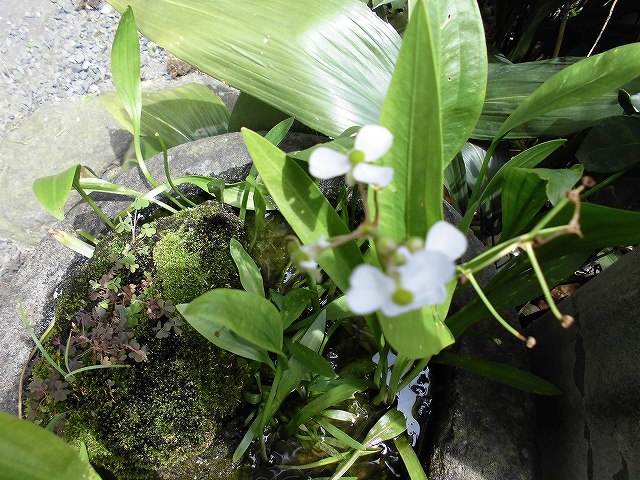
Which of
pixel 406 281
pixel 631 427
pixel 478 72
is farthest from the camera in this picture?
pixel 478 72

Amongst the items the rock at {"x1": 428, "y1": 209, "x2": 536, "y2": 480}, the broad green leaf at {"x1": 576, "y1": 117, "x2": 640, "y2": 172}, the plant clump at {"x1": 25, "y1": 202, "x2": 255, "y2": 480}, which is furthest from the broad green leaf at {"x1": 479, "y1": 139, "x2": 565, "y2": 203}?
the plant clump at {"x1": 25, "y1": 202, "x2": 255, "y2": 480}

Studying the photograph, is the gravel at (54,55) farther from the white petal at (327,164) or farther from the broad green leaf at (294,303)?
the white petal at (327,164)

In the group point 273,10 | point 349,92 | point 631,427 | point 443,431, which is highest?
point 273,10

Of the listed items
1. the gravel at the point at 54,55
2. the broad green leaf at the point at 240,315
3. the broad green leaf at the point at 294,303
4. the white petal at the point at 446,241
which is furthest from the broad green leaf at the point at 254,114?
the gravel at the point at 54,55

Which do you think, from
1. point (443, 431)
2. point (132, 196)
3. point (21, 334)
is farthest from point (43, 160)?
point (443, 431)

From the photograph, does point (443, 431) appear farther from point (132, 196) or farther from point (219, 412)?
point (132, 196)

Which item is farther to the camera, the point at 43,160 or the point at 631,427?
the point at 43,160
